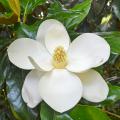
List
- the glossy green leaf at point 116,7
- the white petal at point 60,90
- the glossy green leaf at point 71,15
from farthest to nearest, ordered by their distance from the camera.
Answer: the glossy green leaf at point 116,7
the glossy green leaf at point 71,15
the white petal at point 60,90

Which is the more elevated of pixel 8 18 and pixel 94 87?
pixel 8 18

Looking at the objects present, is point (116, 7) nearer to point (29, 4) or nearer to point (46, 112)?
point (29, 4)

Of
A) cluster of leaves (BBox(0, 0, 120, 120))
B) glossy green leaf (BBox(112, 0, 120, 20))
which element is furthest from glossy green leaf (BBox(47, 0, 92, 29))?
glossy green leaf (BBox(112, 0, 120, 20))

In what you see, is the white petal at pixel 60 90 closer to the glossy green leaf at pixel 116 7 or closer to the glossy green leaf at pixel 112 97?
the glossy green leaf at pixel 112 97

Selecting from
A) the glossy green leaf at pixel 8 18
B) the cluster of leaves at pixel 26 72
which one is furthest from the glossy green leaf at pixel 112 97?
the glossy green leaf at pixel 8 18

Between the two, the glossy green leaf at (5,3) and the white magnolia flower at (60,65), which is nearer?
the white magnolia flower at (60,65)

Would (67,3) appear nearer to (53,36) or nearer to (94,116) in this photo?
(53,36)

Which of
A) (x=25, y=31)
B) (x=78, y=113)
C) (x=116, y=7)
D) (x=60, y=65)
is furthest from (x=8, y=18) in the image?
(x=116, y=7)
